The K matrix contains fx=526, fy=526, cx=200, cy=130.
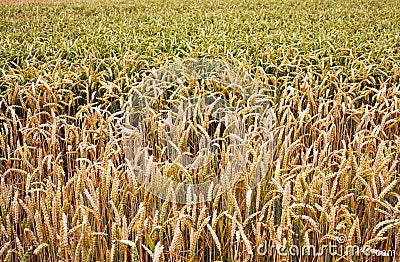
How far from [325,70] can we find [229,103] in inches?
34.2

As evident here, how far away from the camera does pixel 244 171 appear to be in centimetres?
217

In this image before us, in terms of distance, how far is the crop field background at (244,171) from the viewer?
5.95ft

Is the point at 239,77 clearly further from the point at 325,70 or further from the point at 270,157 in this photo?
the point at 270,157

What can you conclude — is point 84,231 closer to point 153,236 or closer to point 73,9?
point 153,236

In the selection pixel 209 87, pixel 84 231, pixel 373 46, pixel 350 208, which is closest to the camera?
pixel 84 231

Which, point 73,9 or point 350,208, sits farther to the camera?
point 73,9

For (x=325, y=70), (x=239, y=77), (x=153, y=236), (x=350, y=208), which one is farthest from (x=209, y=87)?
(x=153, y=236)

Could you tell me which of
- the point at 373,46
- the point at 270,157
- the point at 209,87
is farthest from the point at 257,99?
the point at 373,46

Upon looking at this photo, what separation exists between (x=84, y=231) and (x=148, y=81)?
1.88 m

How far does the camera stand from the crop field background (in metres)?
1.81

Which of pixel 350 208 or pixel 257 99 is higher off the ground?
pixel 257 99

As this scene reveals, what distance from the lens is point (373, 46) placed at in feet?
14.4

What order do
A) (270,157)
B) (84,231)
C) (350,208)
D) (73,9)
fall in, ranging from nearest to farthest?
(84,231), (350,208), (270,157), (73,9)

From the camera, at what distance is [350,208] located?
7.08 feet
